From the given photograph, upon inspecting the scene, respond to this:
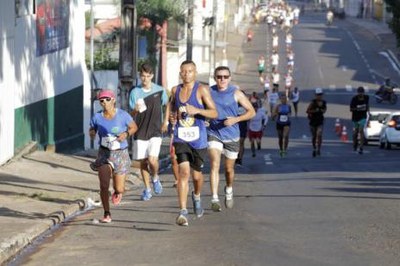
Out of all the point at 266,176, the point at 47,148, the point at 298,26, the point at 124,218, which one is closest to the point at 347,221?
the point at 124,218

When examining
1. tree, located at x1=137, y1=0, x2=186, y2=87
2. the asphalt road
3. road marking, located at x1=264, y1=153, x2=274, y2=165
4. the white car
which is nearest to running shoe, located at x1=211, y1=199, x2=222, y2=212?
the asphalt road

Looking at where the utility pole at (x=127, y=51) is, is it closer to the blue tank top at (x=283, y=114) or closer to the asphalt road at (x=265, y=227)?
the asphalt road at (x=265, y=227)

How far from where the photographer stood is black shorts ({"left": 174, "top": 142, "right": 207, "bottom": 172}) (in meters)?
13.8

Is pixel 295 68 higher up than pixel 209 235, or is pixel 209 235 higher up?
pixel 209 235

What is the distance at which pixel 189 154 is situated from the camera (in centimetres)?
1385

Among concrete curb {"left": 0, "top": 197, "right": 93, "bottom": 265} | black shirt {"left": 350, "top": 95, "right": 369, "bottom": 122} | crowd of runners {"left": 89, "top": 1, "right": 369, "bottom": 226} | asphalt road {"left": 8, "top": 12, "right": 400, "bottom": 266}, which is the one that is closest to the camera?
asphalt road {"left": 8, "top": 12, "right": 400, "bottom": 266}

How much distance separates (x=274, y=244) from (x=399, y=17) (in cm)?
4249

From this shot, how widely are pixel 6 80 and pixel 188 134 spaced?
381 inches

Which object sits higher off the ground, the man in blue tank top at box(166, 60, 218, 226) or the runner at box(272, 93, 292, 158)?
the man in blue tank top at box(166, 60, 218, 226)

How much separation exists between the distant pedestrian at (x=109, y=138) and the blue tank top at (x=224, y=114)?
1314 millimetres

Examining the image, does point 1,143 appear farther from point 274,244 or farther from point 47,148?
point 274,244

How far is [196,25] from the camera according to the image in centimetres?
7869

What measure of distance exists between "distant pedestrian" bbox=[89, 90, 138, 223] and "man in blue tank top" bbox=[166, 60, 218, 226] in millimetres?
627

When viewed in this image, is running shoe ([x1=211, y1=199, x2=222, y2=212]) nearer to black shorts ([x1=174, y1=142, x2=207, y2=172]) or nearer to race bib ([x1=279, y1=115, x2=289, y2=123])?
black shorts ([x1=174, y1=142, x2=207, y2=172])
